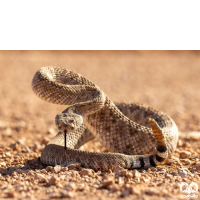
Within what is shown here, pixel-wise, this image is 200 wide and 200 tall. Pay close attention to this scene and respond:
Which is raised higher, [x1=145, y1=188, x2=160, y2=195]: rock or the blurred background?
the blurred background

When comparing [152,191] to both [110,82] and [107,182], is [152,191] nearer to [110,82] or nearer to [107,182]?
[107,182]

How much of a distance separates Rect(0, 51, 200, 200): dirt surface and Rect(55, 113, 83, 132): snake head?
1.79ft

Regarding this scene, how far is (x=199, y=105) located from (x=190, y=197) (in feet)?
29.3

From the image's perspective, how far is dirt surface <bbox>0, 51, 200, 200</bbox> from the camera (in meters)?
3.32

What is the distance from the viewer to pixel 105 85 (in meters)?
15.6

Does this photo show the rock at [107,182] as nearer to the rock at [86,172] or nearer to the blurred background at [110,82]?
the rock at [86,172]

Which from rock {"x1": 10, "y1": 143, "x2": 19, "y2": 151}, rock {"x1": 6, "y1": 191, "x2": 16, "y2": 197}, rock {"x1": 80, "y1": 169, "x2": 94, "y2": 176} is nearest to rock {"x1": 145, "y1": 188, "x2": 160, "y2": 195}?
rock {"x1": 80, "y1": 169, "x2": 94, "y2": 176}

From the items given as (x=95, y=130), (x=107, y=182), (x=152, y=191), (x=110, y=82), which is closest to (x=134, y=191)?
(x=152, y=191)

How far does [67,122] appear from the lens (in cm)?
408

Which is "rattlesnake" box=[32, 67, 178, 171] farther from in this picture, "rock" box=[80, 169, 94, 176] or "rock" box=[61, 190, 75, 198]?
"rock" box=[61, 190, 75, 198]

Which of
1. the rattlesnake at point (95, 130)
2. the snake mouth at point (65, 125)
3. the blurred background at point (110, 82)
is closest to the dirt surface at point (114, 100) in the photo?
the blurred background at point (110, 82)

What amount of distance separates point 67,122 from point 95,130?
46.4 inches

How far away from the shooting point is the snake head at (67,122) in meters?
4.05
